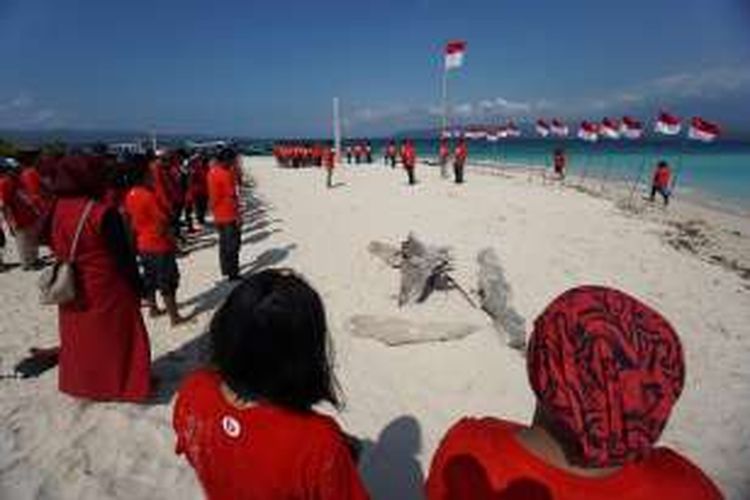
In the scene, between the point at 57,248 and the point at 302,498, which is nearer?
the point at 302,498

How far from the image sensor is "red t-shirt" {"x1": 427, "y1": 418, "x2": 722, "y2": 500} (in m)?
1.32

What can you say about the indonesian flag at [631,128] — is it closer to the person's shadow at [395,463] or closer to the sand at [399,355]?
the sand at [399,355]

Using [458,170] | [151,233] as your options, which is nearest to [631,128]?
[458,170]

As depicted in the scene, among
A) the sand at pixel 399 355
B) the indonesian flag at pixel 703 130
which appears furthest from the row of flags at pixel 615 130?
the sand at pixel 399 355

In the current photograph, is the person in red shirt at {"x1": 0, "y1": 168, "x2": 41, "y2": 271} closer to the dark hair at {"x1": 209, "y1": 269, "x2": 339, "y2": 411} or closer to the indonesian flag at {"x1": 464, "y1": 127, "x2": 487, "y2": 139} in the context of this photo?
the dark hair at {"x1": 209, "y1": 269, "x2": 339, "y2": 411}

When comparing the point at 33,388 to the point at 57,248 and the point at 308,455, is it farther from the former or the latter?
the point at 308,455

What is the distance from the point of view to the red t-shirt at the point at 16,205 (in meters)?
8.91

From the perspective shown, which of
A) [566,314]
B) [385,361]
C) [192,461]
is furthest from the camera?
[385,361]

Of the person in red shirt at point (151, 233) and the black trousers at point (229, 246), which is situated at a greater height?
the person in red shirt at point (151, 233)

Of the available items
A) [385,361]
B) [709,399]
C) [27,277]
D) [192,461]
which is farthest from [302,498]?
[27,277]

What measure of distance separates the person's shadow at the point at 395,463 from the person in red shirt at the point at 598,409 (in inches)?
97.2

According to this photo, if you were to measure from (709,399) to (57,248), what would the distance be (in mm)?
5270

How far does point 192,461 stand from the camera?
69.9 inches

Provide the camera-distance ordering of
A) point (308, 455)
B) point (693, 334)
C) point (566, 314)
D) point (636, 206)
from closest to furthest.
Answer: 1. point (566, 314)
2. point (308, 455)
3. point (693, 334)
4. point (636, 206)
